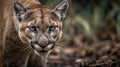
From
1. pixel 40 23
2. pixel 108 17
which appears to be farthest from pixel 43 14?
pixel 108 17

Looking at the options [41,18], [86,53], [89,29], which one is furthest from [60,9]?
[89,29]

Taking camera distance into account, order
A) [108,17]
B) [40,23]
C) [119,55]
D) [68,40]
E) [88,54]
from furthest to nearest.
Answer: [108,17] < [68,40] < [88,54] < [119,55] < [40,23]

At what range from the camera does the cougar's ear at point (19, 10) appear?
8.72m

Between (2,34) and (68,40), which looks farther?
(68,40)

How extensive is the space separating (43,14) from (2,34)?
4.09 feet

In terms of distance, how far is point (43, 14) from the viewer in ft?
28.2

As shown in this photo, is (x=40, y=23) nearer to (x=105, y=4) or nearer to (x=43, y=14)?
(x=43, y=14)

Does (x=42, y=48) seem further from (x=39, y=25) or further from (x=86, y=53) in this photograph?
(x=86, y=53)

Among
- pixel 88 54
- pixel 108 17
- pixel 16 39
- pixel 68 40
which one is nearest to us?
pixel 16 39

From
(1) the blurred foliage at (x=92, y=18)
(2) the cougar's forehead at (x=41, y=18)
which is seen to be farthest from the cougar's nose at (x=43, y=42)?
(1) the blurred foliage at (x=92, y=18)

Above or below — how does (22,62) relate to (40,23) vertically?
below

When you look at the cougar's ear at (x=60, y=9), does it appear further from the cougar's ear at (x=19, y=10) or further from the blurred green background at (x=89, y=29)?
the blurred green background at (x=89, y=29)

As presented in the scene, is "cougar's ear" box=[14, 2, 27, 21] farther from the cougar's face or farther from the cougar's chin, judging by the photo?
the cougar's chin

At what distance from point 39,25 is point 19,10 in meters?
0.58
